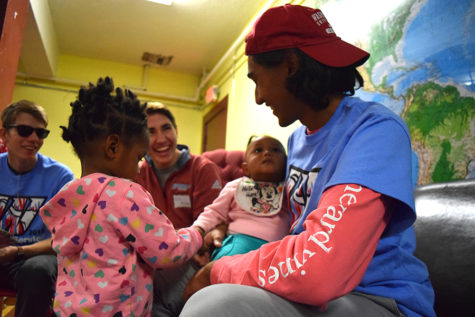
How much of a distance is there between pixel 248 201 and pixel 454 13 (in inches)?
58.0

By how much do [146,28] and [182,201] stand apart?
406 cm

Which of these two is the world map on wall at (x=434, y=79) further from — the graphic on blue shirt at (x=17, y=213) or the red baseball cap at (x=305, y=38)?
the graphic on blue shirt at (x=17, y=213)

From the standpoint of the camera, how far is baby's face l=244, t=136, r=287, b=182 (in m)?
1.78

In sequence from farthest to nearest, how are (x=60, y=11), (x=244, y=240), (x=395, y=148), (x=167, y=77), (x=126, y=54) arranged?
(x=167, y=77) < (x=126, y=54) < (x=60, y=11) < (x=244, y=240) < (x=395, y=148)

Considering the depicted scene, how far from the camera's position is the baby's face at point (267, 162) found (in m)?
1.78

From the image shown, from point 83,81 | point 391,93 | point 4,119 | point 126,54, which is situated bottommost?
point 4,119

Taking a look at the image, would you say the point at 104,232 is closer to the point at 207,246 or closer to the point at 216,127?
the point at 207,246

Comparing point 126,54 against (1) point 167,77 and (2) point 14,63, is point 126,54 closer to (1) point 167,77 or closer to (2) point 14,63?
(1) point 167,77

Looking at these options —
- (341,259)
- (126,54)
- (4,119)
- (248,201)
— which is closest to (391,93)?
(248,201)

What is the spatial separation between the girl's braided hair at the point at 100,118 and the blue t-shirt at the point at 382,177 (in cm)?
77

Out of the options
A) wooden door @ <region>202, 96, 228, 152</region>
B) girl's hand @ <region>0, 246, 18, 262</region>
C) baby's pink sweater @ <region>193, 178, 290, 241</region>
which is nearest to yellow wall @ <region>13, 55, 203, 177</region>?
wooden door @ <region>202, 96, 228, 152</region>

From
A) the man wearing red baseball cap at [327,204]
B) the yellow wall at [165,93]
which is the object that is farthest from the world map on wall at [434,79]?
the yellow wall at [165,93]

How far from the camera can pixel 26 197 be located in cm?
218

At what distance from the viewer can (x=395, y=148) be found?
83 centimetres
